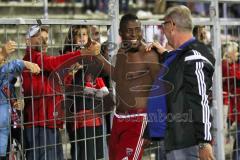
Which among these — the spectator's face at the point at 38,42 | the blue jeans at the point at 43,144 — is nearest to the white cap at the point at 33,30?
the spectator's face at the point at 38,42

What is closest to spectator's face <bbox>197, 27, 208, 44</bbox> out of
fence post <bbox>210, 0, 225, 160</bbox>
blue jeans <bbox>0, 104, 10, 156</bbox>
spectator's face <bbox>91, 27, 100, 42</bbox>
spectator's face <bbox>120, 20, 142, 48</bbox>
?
fence post <bbox>210, 0, 225, 160</bbox>

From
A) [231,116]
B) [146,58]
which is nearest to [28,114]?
[146,58]

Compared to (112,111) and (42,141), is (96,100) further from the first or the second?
(42,141)

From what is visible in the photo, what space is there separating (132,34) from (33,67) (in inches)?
52.2

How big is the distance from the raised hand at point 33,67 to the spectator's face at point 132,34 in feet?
3.91

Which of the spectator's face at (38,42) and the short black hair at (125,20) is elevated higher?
the short black hair at (125,20)

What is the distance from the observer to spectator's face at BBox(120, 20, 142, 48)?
738 cm

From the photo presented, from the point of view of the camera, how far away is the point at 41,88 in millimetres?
6766

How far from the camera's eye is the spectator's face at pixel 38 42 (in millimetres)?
6727

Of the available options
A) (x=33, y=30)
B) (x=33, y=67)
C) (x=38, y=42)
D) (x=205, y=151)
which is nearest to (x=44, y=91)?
(x=33, y=67)

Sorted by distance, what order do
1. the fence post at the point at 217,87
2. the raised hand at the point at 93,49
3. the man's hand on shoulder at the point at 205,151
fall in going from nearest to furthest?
1. the man's hand on shoulder at the point at 205,151
2. the raised hand at the point at 93,49
3. the fence post at the point at 217,87

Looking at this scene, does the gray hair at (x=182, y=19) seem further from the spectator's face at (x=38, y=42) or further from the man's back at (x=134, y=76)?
the spectator's face at (x=38, y=42)

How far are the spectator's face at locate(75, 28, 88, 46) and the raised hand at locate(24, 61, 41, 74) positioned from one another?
0.61 m

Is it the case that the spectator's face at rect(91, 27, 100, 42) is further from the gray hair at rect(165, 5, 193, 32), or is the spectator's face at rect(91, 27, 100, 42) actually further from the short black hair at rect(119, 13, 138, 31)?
the gray hair at rect(165, 5, 193, 32)
